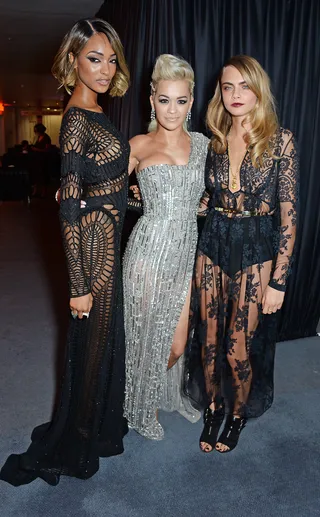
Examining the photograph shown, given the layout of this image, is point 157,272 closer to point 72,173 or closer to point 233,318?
point 233,318

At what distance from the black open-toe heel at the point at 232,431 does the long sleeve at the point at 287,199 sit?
0.77 meters

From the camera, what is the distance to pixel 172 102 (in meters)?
2.12

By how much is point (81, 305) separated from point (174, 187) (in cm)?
65

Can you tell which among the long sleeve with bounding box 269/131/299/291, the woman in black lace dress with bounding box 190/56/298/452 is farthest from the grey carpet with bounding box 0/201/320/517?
the long sleeve with bounding box 269/131/299/291

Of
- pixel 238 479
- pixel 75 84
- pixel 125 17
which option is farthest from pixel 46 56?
pixel 238 479

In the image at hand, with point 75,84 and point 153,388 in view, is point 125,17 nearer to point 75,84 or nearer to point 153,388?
point 75,84

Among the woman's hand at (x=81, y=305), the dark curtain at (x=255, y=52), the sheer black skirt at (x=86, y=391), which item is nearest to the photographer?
the woman's hand at (x=81, y=305)

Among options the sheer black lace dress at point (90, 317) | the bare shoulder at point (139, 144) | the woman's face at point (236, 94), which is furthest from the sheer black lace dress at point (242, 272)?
the sheer black lace dress at point (90, 317)

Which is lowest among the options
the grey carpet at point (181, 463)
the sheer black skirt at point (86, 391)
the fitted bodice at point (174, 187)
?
the grey carpet at point (181, 463)

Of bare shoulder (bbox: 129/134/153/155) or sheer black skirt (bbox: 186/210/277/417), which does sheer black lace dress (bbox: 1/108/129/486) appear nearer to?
bare shoulder (bbox: 129/134/153/155)

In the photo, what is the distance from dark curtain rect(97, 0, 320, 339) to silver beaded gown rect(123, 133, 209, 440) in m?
1.03

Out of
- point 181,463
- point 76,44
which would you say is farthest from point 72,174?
point 181,463

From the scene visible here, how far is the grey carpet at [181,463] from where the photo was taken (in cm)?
196

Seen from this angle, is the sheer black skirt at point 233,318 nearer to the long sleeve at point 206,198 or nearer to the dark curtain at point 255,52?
the long sleeve at point 206,198
